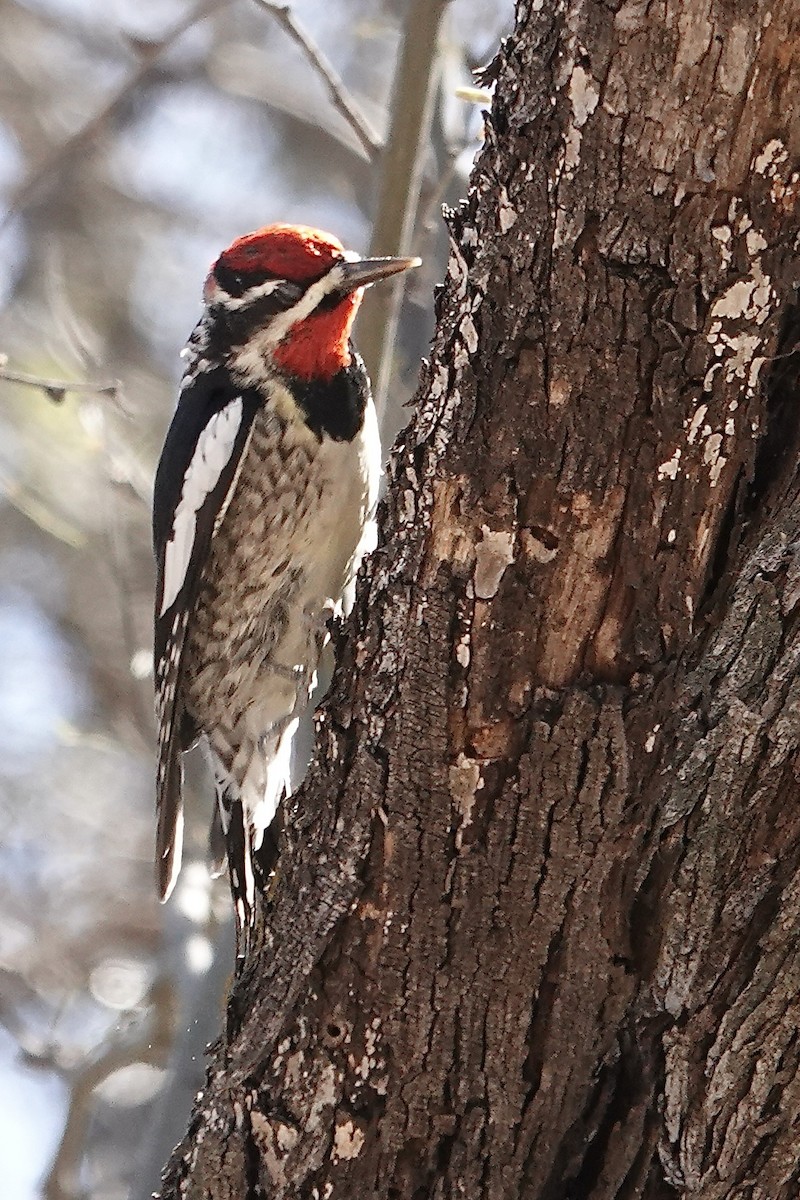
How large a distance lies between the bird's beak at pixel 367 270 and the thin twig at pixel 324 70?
0.52 metres

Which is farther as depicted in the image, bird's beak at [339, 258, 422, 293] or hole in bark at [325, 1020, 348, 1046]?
bird's beak at [339, 258, 422, 293]

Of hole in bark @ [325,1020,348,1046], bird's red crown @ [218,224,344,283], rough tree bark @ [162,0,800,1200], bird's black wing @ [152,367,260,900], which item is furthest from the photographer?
bird's red crown @ [218,224,344,283]

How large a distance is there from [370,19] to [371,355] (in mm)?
3610

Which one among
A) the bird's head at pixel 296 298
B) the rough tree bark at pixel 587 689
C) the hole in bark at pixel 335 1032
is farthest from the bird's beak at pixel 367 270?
the hole in bark at pixel 335 1032

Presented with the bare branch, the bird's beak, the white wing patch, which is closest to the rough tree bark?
the bird's beak

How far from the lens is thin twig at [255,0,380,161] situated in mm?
3529

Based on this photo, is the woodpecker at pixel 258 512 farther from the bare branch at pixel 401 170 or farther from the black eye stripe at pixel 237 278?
the bare branch at pixel 401 170

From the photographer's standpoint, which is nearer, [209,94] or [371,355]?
[371,355]

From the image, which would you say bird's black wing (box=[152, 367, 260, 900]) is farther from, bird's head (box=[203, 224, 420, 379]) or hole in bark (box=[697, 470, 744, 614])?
hole in bark (box=[697, 470, 744, 614])

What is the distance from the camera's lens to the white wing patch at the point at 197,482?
10.4 feet

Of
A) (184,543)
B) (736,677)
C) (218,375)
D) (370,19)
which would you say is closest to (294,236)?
(218,375)

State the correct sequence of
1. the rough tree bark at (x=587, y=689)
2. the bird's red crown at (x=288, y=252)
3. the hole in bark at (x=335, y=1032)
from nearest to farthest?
the rough tree bark at (x=587, y=689) < the hole in bark at (x=335, y=1032) < the bird's red crown at (x=288, y=252)

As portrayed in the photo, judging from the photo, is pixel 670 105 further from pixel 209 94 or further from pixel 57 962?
pixel 209 94

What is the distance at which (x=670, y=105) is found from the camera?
1696 millimetres
